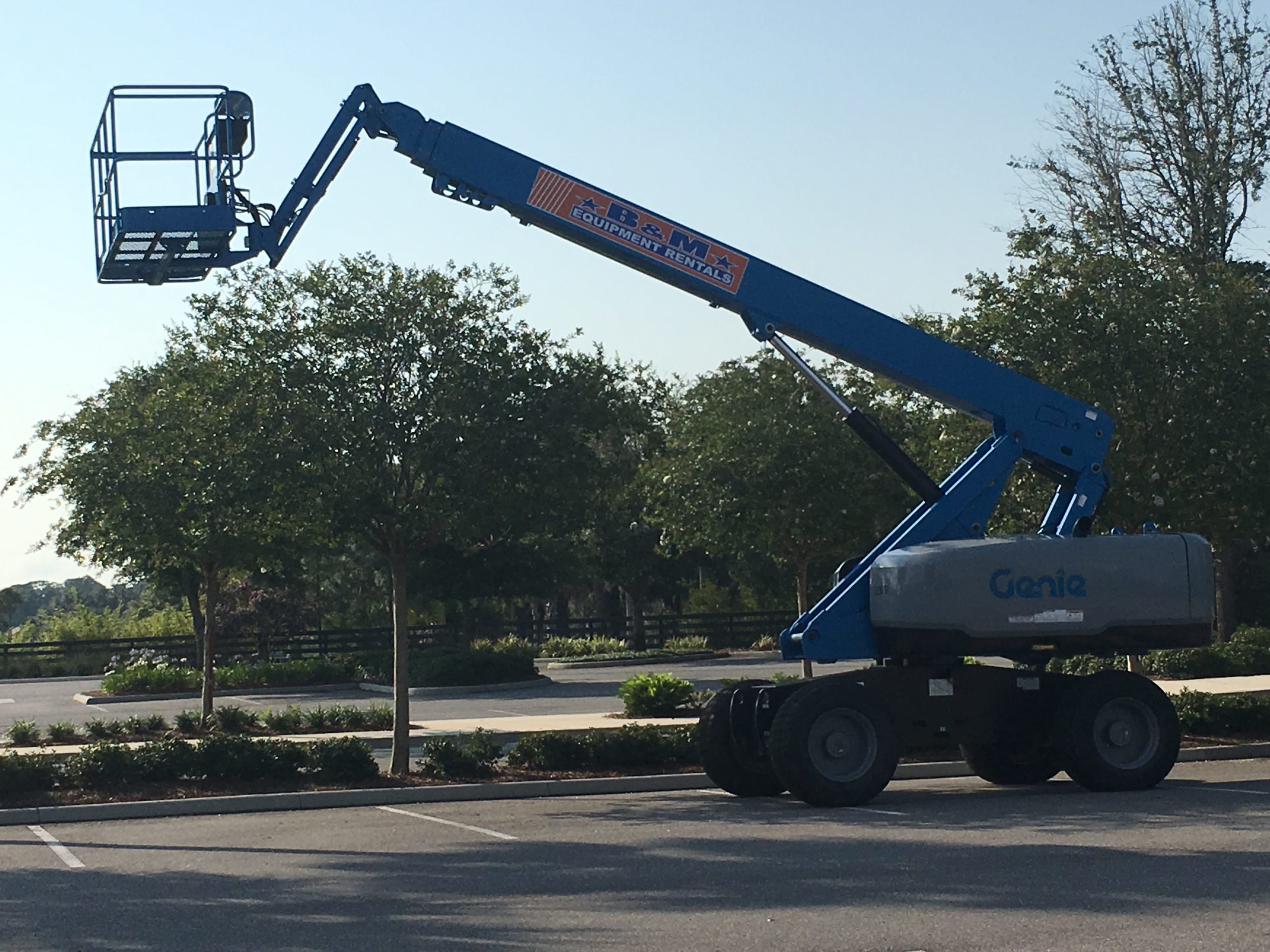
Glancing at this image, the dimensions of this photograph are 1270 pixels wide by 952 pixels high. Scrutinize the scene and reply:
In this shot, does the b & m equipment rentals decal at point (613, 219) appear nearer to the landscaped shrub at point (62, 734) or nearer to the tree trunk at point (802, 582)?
the landscaped shrub at point (62, 734)

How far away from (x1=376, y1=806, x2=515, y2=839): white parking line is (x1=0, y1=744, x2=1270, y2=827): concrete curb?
18.4 inches

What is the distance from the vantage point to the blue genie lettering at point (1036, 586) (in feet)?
45.9

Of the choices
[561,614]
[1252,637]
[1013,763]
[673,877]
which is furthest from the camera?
[561,614]

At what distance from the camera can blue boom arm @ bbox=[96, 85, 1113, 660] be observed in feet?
46.3

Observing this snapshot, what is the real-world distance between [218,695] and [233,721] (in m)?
10.4

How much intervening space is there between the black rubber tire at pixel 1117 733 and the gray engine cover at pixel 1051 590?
558 millimetres

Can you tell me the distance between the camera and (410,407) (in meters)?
16.4

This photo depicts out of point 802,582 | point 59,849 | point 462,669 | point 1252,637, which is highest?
point 802,582

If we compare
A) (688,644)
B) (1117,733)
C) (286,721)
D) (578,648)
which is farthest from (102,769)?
(688,644)

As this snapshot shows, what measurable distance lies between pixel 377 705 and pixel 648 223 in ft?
48.3

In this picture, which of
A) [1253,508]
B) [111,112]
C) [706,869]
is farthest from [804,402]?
[706,869]

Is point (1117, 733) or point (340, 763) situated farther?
point (340, 763)

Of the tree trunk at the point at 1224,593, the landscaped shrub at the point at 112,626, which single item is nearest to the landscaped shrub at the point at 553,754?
the tree trunk at the point at 1224,593

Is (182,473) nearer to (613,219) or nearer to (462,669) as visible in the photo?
(613,219)
